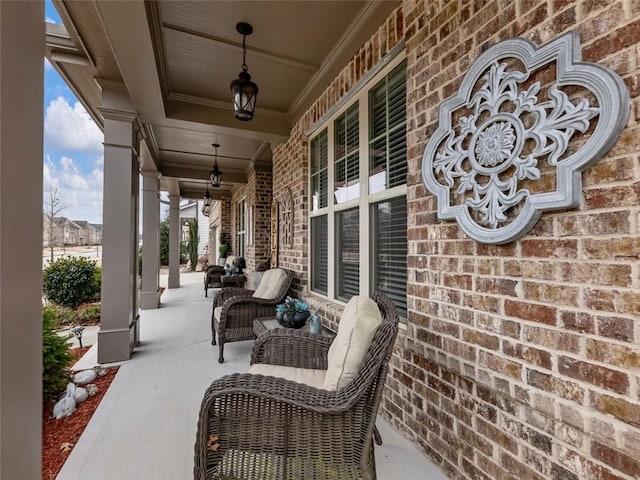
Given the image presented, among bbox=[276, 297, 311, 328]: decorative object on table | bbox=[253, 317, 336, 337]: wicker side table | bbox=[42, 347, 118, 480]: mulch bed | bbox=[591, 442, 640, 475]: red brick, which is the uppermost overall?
bbox=[276, 297, 311, 328]: decorative object on table

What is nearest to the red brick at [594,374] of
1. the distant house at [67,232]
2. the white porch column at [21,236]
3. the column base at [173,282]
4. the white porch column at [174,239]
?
the white porch column at [21,236]

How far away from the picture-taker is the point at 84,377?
291cm

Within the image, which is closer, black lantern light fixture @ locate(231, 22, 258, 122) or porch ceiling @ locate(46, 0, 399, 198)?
porch ceiling @ locate(46, 0, 399, 198)

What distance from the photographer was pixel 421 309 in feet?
6.52

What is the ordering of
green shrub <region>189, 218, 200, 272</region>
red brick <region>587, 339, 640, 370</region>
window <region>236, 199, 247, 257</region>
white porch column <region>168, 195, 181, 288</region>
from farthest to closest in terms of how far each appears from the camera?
1. green shrub <region>189, 218, 200, 272</region>
2. window <region>236, 199, 247, 257</region>
3. white porch column <region>168, 195, 181, 288</region>
4. red brick <region>587, 339, 640, 370</region>

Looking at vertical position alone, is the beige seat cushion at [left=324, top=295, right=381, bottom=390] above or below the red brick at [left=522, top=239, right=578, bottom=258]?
below

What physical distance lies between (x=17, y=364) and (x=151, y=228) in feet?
20.8

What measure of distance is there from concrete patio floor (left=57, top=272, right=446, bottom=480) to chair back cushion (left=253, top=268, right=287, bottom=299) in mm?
698

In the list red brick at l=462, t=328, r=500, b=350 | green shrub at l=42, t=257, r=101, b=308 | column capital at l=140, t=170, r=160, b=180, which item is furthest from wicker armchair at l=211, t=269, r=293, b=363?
column capital at l=140, t=170, r=160, b=180

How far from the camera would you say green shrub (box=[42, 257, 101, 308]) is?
5.77 meters

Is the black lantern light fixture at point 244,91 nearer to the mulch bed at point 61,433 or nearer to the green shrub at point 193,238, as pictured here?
the mulch bed at point 61,433

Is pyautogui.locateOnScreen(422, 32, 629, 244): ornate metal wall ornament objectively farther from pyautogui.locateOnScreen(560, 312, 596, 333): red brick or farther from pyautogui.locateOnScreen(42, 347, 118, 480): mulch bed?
pyautogui.locateOnScreen(42, 347, 118, 480): mulch bed

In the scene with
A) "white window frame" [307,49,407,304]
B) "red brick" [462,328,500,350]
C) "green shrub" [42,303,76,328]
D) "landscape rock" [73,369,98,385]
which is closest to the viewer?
"red brick" [462,328,500,350]

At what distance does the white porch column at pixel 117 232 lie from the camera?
3.47 meters
